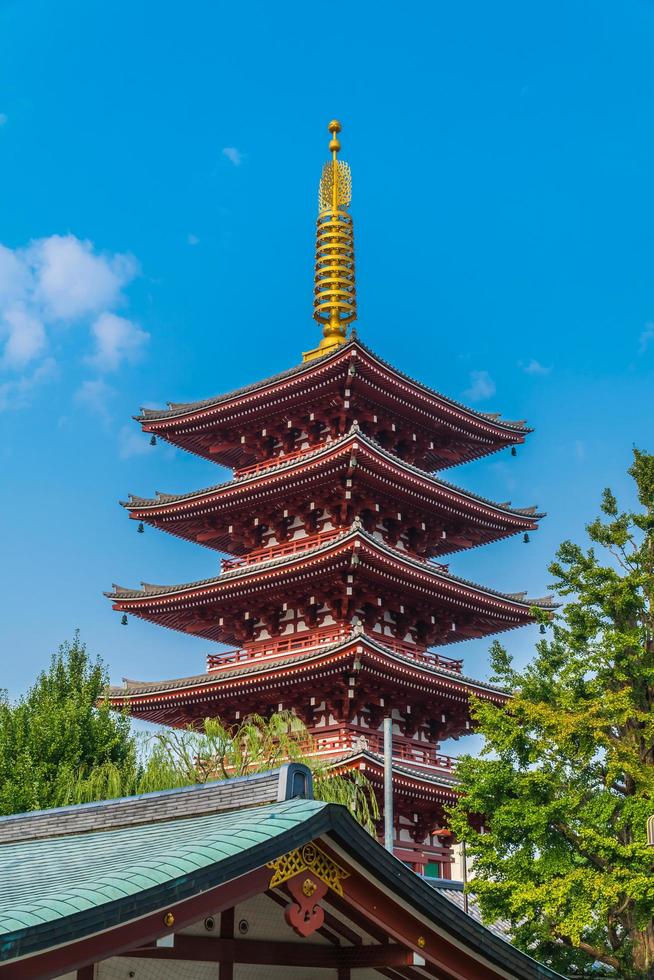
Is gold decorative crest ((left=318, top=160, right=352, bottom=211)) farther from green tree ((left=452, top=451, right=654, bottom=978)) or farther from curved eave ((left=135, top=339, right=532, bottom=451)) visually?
green tree ((left=452, top=451, right=654, bottom=978))

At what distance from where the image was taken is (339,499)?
37.2 meters

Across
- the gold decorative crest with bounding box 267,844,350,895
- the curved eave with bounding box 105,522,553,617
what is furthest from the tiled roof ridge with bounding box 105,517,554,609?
the gold decorative crest with bounding box 267,844,350,895

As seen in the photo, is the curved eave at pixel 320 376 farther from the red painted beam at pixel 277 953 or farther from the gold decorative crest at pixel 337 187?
the red painted beam at pixel 277 953

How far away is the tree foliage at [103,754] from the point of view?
30703 millimetres

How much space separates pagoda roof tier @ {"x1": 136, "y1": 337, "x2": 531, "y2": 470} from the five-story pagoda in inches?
2.8

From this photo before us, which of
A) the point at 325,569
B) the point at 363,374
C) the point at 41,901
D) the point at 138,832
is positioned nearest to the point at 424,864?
the point at 325,569

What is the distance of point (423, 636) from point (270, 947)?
1140 inches

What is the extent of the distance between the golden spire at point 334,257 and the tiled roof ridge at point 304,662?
11.8 meters

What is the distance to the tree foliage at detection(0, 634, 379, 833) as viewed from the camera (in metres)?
30.7

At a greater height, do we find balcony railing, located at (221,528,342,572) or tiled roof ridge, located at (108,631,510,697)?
balcony railing, located at (221,528,342,572)

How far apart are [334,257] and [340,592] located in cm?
1576

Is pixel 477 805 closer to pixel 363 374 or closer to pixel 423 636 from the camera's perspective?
pixel 423 636

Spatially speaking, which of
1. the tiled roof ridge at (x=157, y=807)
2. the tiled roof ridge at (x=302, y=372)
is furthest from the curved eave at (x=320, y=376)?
the tiled roof ridge at (x=157, y=807)

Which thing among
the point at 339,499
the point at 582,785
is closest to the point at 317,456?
the point at 339,499
